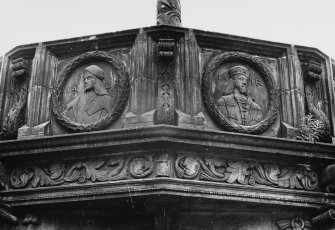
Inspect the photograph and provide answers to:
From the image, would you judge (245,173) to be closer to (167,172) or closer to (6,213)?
(167,172)

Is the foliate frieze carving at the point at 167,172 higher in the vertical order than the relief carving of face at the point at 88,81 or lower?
lower

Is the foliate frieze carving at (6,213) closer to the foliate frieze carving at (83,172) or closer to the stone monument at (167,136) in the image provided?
the stone monument at (167,136)

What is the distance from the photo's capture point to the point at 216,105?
7.76 meters

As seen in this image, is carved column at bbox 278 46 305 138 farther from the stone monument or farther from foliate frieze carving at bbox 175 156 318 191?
foliate frieze carving at bbox 175 156 318 191

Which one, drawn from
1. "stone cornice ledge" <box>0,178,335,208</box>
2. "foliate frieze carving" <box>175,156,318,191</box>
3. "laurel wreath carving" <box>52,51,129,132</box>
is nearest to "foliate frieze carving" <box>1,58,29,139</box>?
"laurel wreath carving" <box>52,51,129,132</box>

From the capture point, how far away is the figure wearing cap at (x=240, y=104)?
7859 mm

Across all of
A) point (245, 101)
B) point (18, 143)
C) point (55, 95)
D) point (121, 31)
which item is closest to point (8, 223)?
point (18, 143)

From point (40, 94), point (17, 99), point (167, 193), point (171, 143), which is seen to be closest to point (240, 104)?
point (171, 143)

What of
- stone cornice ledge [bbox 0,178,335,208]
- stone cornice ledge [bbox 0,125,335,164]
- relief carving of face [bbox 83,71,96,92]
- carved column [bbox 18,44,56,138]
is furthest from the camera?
relief carving of face [bbox 83,71,96,92]

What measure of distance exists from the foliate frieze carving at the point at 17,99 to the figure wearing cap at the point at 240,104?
9.72 feet

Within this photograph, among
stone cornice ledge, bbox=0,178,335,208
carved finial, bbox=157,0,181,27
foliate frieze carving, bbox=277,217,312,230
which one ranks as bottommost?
foliate frieze carving, bbox=277,217,312,230

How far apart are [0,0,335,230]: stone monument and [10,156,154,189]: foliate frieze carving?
0.02m

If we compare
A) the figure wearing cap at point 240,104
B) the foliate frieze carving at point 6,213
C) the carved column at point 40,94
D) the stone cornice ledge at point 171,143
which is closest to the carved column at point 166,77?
the stone cornice ledge at point 171,143

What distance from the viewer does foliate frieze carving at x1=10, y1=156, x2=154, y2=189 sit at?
23.6 feet
